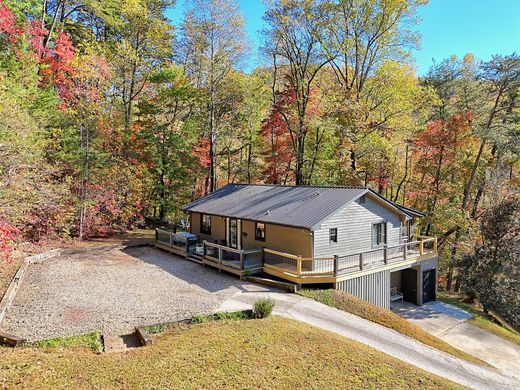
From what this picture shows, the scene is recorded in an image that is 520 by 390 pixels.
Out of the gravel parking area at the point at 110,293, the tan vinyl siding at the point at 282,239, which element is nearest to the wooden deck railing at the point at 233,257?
the gravel parking area at the point at 110,293

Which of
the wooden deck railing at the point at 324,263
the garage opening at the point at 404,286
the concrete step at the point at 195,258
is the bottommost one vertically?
the garage opening at the point at 404,286

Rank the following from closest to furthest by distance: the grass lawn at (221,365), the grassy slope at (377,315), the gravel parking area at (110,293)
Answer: the grass lawn at (221,365)
the gravel parking area at (110,293)
the grassy slope at (377,315)

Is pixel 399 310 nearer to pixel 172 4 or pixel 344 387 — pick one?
pixel 344 387

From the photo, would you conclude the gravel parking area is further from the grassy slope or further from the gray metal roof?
the gray metal roof

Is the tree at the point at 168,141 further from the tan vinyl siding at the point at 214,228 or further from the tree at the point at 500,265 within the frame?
the tree at the point at 500,265

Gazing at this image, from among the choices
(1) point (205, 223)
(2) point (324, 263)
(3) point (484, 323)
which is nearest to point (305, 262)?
(2) point (324, 263)

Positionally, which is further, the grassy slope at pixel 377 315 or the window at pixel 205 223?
the window at pixel 205 223
